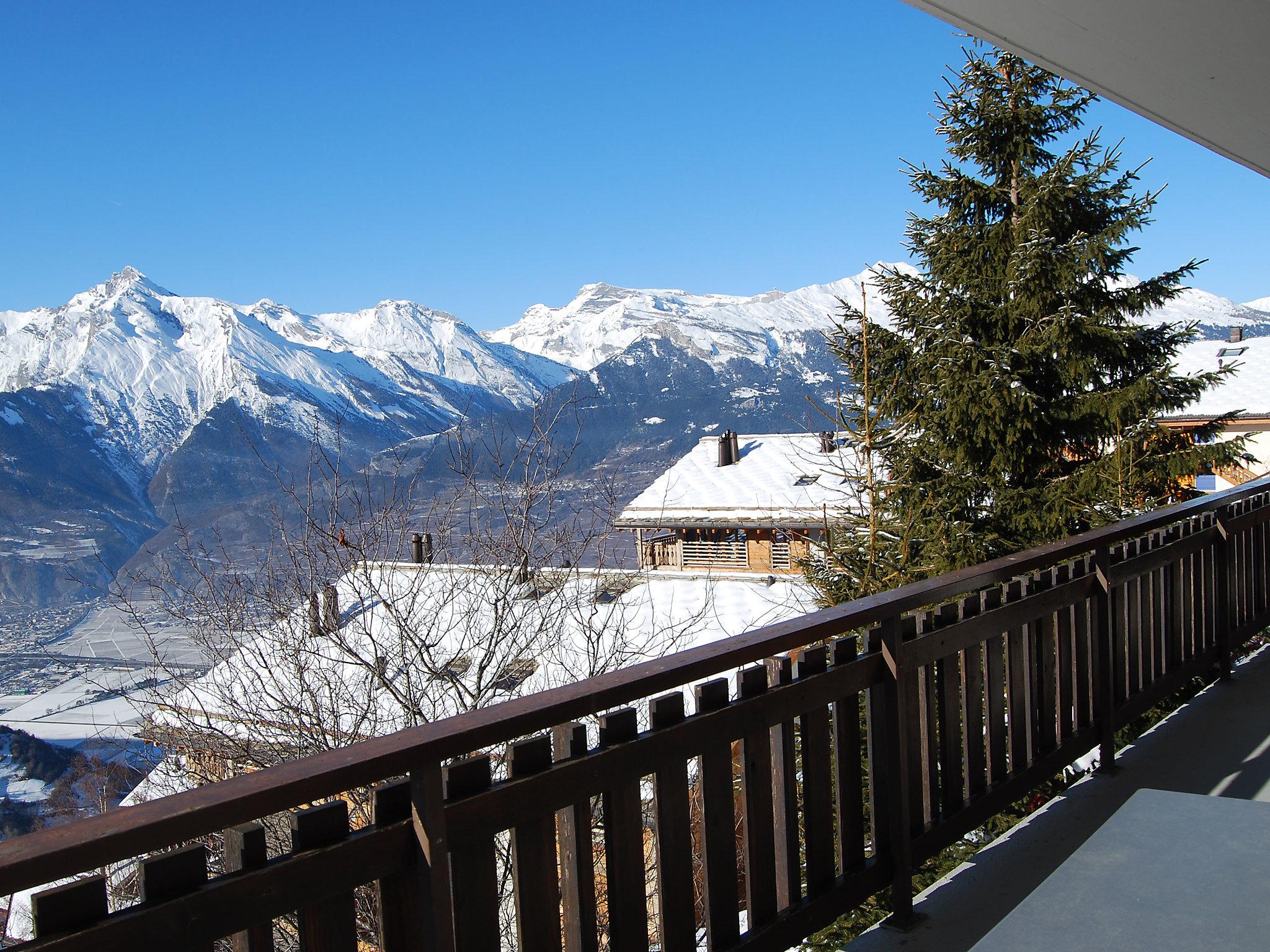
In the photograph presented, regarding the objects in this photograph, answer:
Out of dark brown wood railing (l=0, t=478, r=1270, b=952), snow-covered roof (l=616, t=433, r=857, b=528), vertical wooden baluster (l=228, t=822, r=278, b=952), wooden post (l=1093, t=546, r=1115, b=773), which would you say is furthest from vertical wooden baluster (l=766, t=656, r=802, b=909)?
snow-covered roof (l=616, t=433, r=857, b=528)

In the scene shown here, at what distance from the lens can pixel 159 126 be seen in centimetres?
7294

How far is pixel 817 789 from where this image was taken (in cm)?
209

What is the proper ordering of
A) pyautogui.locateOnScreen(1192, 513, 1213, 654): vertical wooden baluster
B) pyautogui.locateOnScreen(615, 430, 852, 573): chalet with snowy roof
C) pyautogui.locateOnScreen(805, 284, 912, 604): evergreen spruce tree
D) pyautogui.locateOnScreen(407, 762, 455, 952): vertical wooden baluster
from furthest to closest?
pyautogui.locateOnScreen(615, 430, 852, 573): chalet with snowy roof, pyautogui.locateOnScreen(805, 284, 912, 604): evergreen spruce tree, pyautogui.locateOnScreen(1192, 513, 1213, 654): vertical wooden baluster, pyautogui.locateOnScreen(407, 762, 455, 952): vertical wooden baluster

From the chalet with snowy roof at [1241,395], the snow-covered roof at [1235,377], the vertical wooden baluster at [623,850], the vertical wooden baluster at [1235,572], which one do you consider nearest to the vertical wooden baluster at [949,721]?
the vertical wooden baluster at [623,850]

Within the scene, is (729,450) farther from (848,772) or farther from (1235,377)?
(848,772)

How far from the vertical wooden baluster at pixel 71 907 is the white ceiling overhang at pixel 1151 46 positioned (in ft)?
8.20

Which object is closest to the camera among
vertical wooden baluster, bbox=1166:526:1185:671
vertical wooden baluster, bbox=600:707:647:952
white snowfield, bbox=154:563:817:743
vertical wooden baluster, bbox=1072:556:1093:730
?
vertical wooden baluster, bbox=600:707:647:952

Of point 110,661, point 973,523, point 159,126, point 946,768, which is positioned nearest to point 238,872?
point 946,768

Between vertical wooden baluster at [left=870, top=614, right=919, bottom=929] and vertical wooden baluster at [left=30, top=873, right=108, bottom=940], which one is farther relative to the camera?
vertical wooden baluster at [left=870, top=614, right=919, bottom=929]

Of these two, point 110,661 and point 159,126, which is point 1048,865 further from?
point 159,126

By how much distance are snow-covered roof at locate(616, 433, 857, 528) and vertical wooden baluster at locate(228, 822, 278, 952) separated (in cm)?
2359

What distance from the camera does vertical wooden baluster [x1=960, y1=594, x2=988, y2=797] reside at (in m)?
2.51

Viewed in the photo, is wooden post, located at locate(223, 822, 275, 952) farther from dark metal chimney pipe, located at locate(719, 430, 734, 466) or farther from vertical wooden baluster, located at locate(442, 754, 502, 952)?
dark metal chimney pipe, located at locate(719, 430, 734, 466)

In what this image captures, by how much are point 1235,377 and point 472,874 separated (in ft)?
88.5
